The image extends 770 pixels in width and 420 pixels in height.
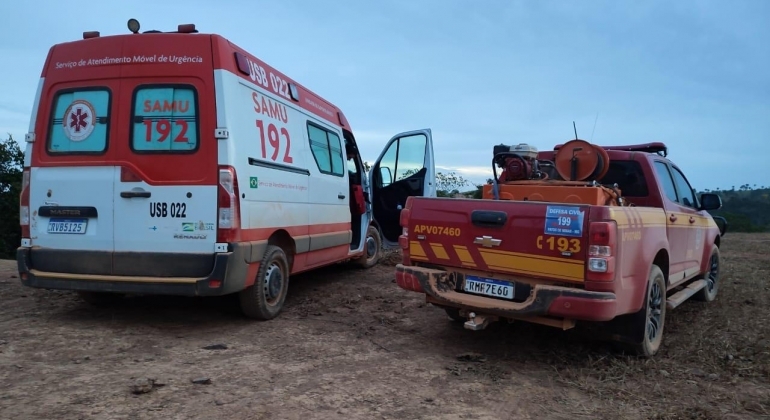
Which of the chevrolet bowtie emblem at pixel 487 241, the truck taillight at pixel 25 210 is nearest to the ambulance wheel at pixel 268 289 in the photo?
the truck taillight at pixel 25 210

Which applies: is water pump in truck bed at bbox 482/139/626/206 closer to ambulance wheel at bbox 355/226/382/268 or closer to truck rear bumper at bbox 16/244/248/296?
truck rear bumper at bbox 16/244/248/296

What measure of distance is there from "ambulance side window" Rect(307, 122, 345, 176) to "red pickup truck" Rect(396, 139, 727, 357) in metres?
2.31

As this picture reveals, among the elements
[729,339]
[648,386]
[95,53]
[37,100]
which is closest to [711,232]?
[729,339]

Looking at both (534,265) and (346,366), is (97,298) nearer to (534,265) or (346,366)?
(346,366)

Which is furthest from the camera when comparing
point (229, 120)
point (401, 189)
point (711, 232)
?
point (401, 189)

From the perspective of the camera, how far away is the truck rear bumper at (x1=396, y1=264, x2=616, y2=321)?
3.82 meters

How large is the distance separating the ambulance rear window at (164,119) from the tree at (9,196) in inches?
482

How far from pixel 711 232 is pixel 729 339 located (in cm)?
224

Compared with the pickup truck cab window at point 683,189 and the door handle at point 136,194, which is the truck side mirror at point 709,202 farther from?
the door handle at point 136,194

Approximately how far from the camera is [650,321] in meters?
4.62

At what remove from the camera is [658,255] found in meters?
4.88

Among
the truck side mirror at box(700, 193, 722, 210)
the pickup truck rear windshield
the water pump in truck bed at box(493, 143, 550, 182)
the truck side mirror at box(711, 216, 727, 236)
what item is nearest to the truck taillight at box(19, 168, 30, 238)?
the water pump in truck bed at box(493, 143, 550, 182)

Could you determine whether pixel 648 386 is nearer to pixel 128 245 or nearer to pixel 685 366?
pixel 685 366

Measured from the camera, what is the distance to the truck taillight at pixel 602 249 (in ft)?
12.4
